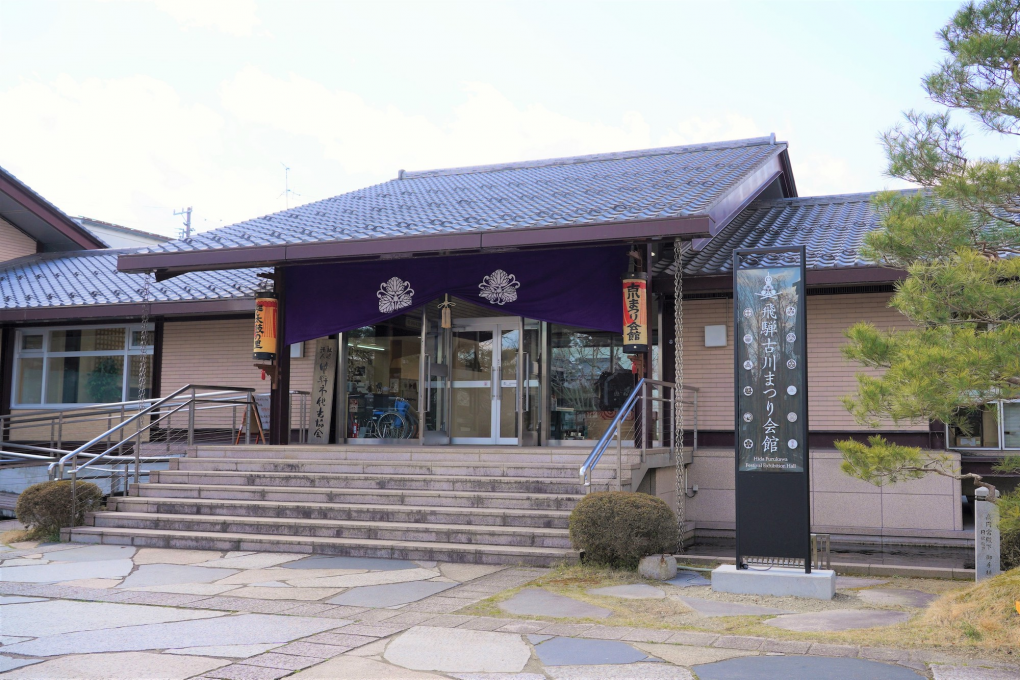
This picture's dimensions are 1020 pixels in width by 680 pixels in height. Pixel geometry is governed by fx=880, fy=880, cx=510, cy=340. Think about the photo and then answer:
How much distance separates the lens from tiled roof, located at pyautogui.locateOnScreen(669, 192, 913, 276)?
11366 mm

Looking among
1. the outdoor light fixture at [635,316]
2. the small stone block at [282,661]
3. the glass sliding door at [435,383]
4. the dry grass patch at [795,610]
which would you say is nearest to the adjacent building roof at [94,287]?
the glass sliding door at [435,383]

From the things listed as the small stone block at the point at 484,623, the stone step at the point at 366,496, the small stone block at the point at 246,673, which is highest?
the stone step at the point at 366,496

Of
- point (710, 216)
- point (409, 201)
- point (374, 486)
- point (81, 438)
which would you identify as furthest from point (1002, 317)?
point (81, 438)

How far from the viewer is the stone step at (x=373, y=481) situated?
933 centimetres

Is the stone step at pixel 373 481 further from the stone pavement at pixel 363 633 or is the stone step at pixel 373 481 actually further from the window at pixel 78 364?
the window at pixel 78 364

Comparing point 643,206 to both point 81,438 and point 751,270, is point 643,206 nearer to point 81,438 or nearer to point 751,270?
point 751,270

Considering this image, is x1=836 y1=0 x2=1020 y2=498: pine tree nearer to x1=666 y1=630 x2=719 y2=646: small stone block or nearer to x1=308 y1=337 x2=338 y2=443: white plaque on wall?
x1=666 y1=630 x2=719 y2=646: small stone block

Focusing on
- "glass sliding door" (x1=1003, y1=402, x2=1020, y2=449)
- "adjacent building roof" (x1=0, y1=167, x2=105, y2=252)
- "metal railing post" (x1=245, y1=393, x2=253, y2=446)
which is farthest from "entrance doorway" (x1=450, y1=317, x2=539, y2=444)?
"adjacent building roof" (x1=0, y1=167, x2=105, y2=252)

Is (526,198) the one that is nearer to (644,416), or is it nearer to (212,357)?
(644,416)

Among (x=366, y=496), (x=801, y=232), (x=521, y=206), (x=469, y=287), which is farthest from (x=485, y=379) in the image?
(x=801, y=232)

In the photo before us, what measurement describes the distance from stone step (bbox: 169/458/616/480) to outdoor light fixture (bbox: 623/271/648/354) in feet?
5.20

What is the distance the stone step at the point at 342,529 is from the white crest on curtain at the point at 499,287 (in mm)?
3488

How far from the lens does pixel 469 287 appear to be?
1166cm

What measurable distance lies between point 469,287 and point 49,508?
557 centimetres
